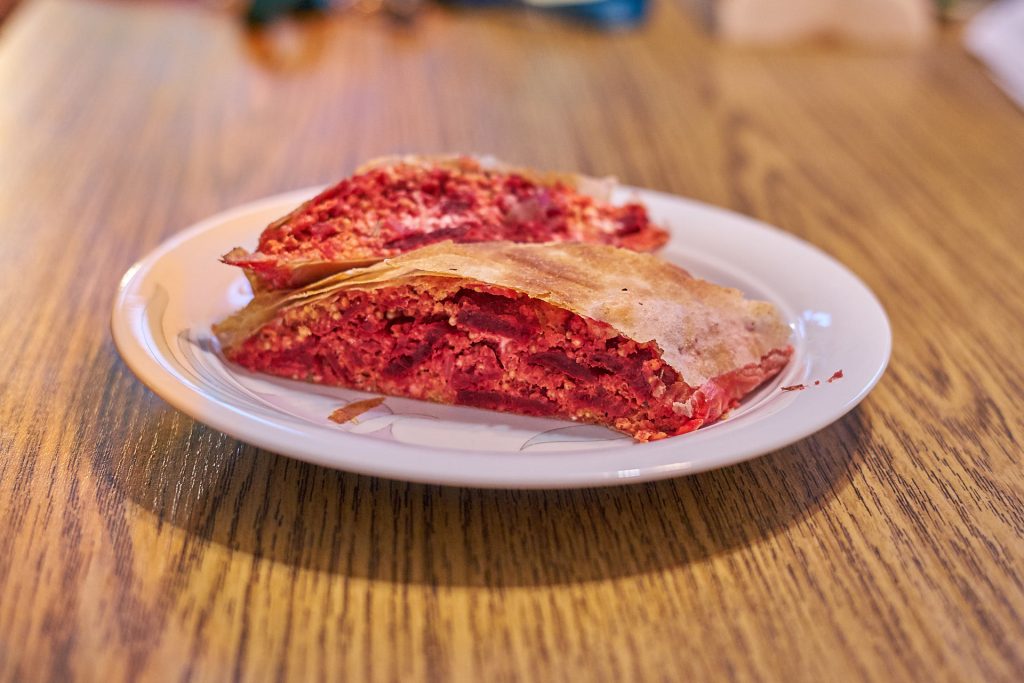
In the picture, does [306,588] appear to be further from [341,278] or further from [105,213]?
[105,213]

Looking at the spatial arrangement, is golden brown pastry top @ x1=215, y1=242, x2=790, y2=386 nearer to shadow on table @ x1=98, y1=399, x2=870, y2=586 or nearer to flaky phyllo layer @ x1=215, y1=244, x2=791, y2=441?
flaky phyllo layer @ x1=215, y1=244, x2=791, y2=441

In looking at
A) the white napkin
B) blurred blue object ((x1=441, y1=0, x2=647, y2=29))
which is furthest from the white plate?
blurred blue object ((x1=441, y1=0, x2=647, y2=29))

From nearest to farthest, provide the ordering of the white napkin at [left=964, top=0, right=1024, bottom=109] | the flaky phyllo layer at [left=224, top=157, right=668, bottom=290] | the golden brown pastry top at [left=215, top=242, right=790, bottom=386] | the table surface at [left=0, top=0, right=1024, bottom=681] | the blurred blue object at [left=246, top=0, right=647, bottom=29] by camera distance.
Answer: the table surface at [left=0, top=0, right=1024, bottom=681] < the golden brown pastry top at [left=215, top=242, right=790, bottom=386] < the flaky phyllo layer at [left=224, top=157, right=668, bottom=290] < the white napkin at [left=964, top=0, right=1024, bottom=109] < the blurred blue object at [left=246, top=0, right=647, bottom=29]

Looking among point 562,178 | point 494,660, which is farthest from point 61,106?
point 494,660

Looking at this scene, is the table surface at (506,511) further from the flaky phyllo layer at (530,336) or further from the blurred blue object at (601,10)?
the blurred blue object at (601,10)

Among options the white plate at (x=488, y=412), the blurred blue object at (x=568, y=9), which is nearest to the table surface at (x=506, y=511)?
the white plate at (x=488, y=412)

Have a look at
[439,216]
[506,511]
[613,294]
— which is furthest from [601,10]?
[506,511]
